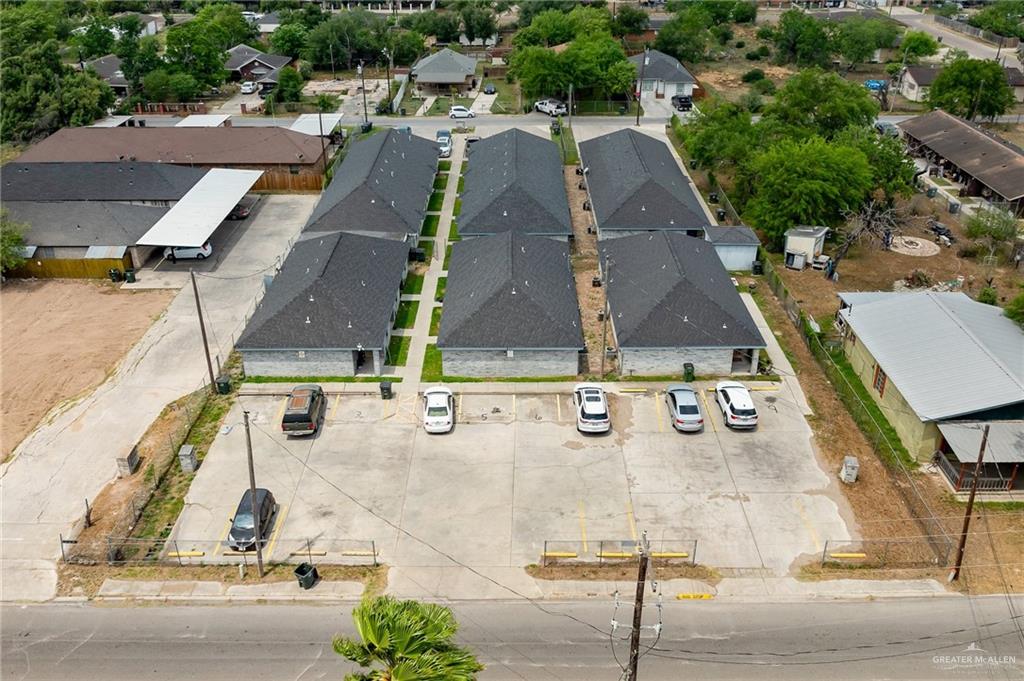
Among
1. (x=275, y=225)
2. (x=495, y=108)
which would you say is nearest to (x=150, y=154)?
(x=275, y=225)

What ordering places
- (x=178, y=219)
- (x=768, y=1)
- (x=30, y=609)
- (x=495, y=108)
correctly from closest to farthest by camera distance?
(x=30, y=609) → (x=178, y=219) → (x=495, y=108) → (x=768, y=1)

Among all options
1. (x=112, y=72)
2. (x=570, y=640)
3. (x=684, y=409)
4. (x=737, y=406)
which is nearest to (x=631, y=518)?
(x=570, y=640)

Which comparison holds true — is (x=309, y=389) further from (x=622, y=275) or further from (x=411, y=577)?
(x=622, y=275)

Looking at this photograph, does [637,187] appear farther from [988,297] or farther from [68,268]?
[68,268]

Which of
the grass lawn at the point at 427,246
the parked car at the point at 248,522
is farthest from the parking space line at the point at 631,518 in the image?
the grass lawn at the point at 427,246

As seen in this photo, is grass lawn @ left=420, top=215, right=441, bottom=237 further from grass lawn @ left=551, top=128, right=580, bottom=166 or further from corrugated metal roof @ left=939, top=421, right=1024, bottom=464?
corrugated metal roof @ left=939, top=421, right=1024, bottom=464

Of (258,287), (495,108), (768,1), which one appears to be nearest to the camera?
(258,287)
